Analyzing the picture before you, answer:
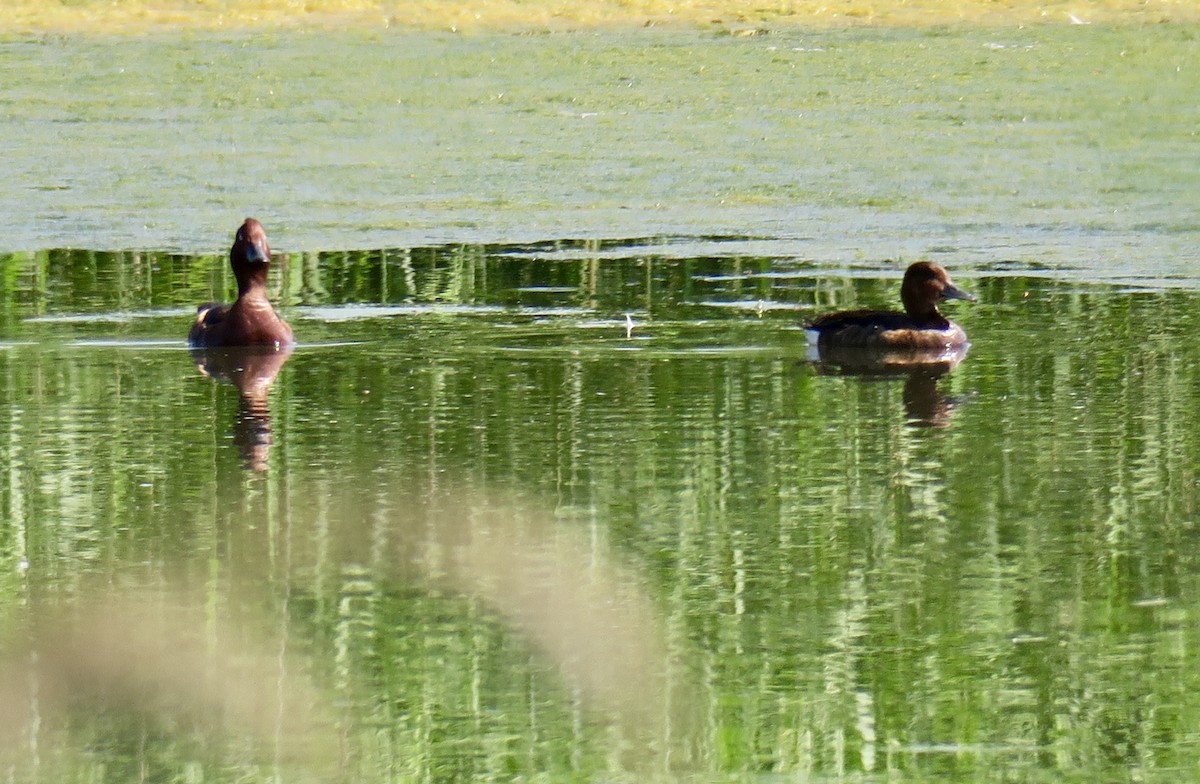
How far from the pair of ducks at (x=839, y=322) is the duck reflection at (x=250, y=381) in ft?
0.18

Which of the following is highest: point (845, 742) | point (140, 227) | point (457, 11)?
point (457, 11)

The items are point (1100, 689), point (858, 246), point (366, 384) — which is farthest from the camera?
point (858, 246)

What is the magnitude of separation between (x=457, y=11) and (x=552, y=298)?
909cm

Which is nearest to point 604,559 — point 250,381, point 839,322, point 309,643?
point 309,643

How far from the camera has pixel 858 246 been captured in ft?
37.7

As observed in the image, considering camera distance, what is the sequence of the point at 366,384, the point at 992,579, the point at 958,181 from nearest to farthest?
the point at 992,579
the point at 366,384
the point at 958,181

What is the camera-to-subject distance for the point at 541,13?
1880cm

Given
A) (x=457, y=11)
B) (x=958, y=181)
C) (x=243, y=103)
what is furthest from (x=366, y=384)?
(x=457, y=11)

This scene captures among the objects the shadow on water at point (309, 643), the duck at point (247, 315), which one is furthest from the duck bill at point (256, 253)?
the shadow on water at point (309, 643)

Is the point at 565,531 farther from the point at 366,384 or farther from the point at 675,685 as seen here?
the point at 366,384

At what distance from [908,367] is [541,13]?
10.6m

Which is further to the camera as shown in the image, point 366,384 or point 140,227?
point 140,227

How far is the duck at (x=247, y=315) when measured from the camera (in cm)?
896

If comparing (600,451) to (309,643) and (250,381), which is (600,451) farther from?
(309,643)
